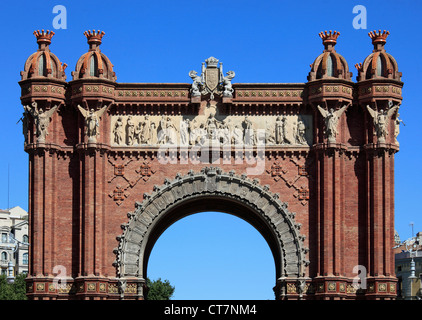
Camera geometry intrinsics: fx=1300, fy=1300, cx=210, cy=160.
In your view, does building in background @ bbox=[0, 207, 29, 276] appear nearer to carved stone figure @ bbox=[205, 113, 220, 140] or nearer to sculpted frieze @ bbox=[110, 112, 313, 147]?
sculpted frieze @ bbox=[110, 112, 313, 147]

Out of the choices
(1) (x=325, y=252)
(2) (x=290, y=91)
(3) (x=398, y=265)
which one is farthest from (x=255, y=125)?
(3) (x=398, y=265)

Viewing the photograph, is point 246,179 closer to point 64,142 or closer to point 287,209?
point 287,209

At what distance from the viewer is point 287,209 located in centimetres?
5291

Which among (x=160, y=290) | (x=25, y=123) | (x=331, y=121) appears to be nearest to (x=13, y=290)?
(x=160, y=290)

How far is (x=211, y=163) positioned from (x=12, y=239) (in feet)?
210

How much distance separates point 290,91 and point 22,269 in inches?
2432

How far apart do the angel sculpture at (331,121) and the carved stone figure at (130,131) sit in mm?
7699

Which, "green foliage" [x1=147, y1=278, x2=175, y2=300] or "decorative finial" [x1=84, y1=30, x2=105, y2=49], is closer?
"decorative finial" [x1=84, y1=30, x2=105, y2=49]

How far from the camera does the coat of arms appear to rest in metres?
53.3

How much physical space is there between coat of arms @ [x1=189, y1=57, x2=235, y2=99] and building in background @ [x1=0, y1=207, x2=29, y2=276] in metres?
58.1

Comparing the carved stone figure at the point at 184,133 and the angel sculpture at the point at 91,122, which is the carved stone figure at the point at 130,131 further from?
the carved stone figure at the point at 184,133

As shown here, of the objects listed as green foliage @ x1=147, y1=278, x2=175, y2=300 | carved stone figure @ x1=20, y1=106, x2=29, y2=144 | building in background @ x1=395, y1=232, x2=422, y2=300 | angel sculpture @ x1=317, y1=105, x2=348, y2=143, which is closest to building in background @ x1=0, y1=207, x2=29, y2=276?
green foliage @ x1=147, y1=278, x2=175, y2=300

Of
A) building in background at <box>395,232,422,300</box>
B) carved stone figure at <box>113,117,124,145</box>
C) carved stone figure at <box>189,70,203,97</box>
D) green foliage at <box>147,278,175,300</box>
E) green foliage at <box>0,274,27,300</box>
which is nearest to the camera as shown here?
carved stone figure at <box>189,70,203,97</box>
